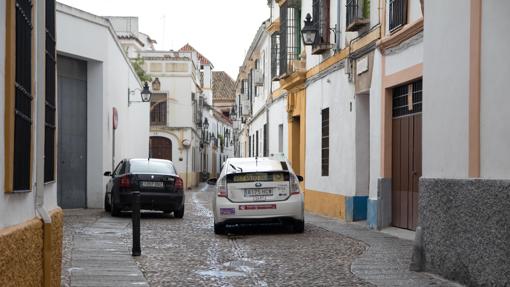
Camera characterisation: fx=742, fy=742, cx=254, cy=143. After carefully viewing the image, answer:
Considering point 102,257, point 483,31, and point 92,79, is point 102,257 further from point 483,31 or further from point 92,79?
point 92,79

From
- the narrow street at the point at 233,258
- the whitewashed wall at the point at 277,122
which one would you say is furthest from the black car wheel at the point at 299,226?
the whitewashed wall at the point at 277,122

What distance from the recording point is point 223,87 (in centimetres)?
8206

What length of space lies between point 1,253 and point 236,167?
9526 mm

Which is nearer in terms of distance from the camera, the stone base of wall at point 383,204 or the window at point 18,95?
the window at point 18,95

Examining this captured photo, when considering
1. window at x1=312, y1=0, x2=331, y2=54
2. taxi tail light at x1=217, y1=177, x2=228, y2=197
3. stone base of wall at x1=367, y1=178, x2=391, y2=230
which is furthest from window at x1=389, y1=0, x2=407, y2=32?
window at x1=312, y1=0, x2=331, y2=54

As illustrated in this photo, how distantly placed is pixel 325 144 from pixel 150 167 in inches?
182

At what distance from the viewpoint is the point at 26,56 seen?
17.2ft

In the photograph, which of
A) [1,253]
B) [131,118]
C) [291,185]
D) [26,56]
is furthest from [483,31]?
[131,118]

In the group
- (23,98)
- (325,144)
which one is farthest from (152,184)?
(23,98)

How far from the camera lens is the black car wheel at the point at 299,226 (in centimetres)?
1338

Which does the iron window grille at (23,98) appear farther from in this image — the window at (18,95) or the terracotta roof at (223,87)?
the terracotta roof at (223,87)

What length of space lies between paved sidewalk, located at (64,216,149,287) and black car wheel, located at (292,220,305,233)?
10.2 ft

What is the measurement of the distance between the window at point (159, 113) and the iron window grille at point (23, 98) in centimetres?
4061

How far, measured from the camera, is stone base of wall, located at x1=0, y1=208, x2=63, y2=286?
14.0 ft
